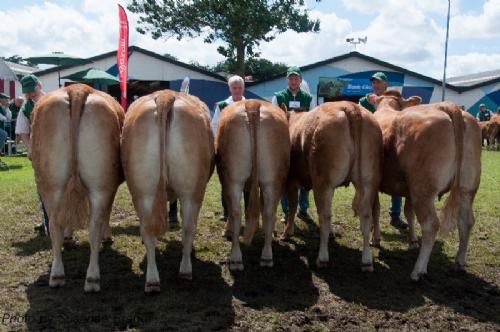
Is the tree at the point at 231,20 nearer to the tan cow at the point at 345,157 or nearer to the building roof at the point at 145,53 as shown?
the building roof at the point at 145,53

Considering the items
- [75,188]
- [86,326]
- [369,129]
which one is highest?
[369,129]

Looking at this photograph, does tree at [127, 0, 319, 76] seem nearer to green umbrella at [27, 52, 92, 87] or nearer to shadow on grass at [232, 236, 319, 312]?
green umbrella at [27, 52, 92, 87]

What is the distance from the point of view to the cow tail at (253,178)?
504 centimetres

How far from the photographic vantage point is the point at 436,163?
4887 millimetres

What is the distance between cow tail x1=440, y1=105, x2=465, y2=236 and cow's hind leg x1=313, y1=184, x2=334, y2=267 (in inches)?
44.3

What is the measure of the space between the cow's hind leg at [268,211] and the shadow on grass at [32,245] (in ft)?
8.50

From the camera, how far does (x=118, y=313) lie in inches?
163

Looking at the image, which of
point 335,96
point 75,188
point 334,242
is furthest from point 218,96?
point 75,188

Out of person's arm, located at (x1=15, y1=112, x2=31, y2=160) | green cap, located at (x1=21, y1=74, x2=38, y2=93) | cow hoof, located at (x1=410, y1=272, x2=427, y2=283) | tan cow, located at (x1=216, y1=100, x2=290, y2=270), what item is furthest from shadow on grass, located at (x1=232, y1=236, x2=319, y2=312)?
green cap, located at (x1=21, y1=74, x2=38, y2=93)

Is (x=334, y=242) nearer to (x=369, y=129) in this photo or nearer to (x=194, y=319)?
(x=369, y=129)

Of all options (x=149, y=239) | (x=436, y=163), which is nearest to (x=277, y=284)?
(x=149, y=239)

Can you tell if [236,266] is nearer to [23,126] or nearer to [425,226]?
[425,226]

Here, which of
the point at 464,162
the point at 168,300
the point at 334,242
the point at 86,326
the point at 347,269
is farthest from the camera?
the point at 334,242

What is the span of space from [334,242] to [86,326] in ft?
11.6
